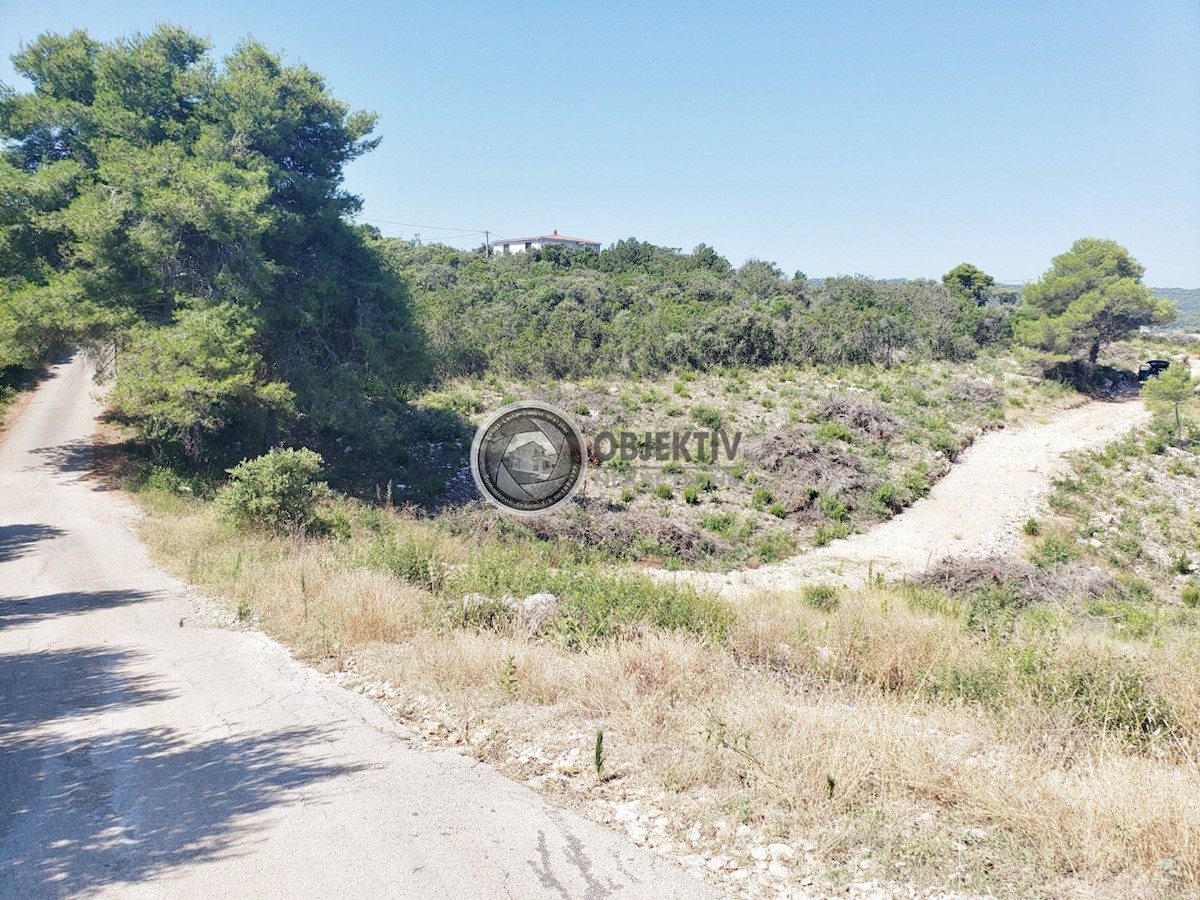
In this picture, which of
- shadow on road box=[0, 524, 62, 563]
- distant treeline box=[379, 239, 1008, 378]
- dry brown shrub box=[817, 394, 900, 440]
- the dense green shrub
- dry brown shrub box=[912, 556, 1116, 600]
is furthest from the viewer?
distant treeline box=[379, 239, 1008, 378]

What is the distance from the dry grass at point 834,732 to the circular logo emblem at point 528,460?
931cm

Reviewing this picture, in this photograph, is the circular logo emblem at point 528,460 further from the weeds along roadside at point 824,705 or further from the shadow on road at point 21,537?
the weeds along roadside at point 824,705

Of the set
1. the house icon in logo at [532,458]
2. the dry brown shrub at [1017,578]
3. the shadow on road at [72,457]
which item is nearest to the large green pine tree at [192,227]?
the shadow on road at [72,457]

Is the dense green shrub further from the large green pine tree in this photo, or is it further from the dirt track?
the dirt track

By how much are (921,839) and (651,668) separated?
2.01 metres

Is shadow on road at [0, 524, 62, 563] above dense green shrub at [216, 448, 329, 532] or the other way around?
the other way around

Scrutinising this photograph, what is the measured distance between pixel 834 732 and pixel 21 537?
12.7 metres

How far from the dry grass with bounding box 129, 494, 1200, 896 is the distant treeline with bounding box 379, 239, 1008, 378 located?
46.3 feet

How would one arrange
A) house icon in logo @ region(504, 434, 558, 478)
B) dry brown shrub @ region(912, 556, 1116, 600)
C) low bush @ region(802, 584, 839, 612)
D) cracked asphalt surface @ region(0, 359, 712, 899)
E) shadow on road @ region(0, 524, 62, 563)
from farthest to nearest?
house icon in logo @ region(504, 434, 558, 478) < dry brown shrub @ region(912, 556, 1116, 600) < shadow on road @ region(0, 524, 62, 563) < low bush @ region(802, 584, 839, 612) < cracked asphalt surface @ region(0, 359, 712, 899)

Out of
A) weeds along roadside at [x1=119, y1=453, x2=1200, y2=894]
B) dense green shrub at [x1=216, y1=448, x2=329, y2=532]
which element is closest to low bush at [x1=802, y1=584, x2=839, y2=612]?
weeds along roadside at [x1=119, y1=453, x2=1200, y2=894]

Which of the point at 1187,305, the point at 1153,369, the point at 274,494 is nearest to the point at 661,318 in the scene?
the point at 274,494

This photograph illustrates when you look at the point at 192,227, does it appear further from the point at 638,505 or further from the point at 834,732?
the point at 834,732

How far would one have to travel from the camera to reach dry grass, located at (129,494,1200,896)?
3.06 metres

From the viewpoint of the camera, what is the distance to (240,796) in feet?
12.0
